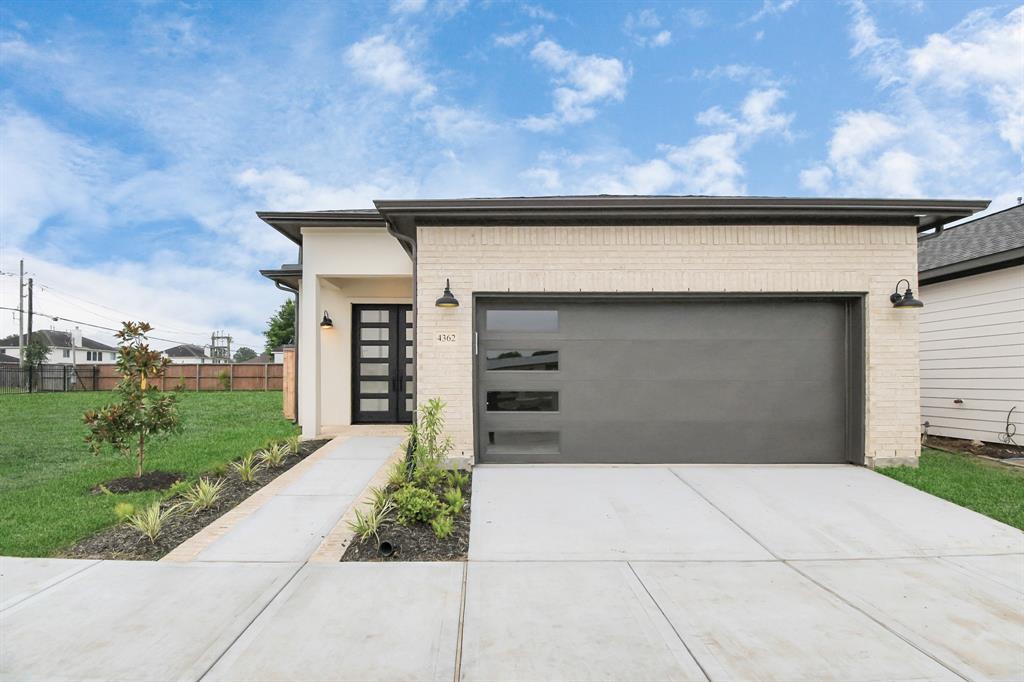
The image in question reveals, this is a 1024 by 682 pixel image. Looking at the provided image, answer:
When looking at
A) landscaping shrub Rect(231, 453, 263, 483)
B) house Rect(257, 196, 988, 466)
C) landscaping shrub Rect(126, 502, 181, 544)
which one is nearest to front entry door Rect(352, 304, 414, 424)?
house Rect(257, 196, 988, 466)

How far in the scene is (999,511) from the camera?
4.50 meters

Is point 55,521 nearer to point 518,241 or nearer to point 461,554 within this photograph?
point 461,554

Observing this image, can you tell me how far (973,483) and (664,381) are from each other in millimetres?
3679

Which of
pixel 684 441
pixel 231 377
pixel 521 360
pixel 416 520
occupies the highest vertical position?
pixel 521 360

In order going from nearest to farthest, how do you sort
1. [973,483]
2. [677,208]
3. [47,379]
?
[973,483], [677,208], [47,379]

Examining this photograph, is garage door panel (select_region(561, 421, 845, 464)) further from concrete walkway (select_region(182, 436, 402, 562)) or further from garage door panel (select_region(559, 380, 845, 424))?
concrete walkway (select_region(182, 436, 402, 562))

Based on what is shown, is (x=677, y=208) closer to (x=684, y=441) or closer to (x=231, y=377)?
(x=684, y=441)

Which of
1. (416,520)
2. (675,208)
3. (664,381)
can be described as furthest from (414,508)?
(675,208)

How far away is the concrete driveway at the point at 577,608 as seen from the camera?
7.41ft

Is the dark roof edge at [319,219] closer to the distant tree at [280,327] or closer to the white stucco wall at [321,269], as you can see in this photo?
the white stucco wall at [321,269]

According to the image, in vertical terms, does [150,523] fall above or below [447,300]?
below

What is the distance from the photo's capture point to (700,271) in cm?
A: 602

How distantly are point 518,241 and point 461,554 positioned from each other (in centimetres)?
391

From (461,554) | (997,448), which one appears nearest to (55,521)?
(461,554)
